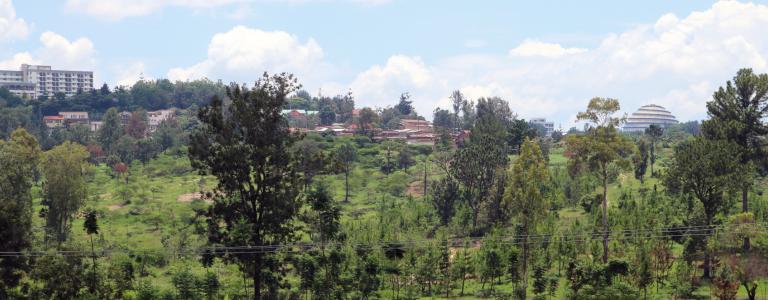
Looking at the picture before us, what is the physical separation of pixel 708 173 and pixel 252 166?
22.9 m

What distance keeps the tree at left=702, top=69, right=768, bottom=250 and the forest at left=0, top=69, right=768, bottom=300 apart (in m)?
0.10

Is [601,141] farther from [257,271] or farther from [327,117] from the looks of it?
[327,117]

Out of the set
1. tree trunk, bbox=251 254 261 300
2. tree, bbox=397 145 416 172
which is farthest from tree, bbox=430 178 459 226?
tree trunk, bbox=251 254 261 300

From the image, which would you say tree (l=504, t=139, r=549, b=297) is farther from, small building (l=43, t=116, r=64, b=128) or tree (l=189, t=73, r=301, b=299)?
small building (l=43, t=116, r=64, b=128)

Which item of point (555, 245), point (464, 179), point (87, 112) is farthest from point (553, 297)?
point (87, 112)

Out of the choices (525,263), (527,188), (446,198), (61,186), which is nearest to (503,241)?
(527,188)

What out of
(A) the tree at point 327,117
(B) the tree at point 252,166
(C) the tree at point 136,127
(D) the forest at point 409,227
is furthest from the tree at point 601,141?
(A) the tree at point 327,117

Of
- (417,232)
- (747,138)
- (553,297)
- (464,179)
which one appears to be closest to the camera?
(553,297)

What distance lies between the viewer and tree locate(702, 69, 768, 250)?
43.9 metres

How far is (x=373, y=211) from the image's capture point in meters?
64.9

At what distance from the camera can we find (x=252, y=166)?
1316 inches

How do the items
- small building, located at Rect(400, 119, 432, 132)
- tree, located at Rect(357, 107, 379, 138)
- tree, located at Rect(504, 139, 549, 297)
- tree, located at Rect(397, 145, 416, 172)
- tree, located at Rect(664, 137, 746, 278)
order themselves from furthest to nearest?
small building, located at Rect(400, 119, 432, 132)
tree, located at Rect(357, 107, 379, 138)
tree, located at Rect(397, 145, 416, 172)
tree, located at Rect(504, 139, 549, 297)
tree, located at Rect(664, 137, 746, 278)

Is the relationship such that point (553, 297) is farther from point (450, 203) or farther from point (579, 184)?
point (579, 184)

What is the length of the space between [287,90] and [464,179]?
87.6ft
